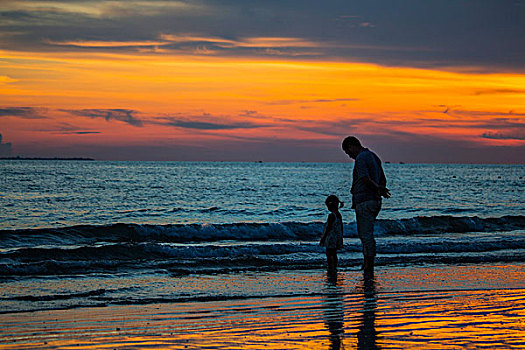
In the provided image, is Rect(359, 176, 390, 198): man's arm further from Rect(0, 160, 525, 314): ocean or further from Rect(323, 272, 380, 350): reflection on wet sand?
Rect(0, 160, 525, 314): ocean

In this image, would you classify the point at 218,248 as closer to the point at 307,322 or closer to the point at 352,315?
the point at 352,315

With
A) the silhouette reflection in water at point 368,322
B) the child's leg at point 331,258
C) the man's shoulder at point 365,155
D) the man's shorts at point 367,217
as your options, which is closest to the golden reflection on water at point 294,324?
the silhouette reflection in water at point 368,322

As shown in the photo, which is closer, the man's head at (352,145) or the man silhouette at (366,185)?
the man silhouette at (366,185)

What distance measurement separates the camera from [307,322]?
641 cm

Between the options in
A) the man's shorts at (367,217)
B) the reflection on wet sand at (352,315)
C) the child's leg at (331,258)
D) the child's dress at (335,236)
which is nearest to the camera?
the reflection on wet sand at (352,315)

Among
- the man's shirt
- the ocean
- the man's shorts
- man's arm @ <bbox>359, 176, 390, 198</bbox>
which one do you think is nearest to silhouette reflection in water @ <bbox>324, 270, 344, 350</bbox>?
the ocean

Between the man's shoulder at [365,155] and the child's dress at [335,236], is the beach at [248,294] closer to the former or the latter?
the child's dress at [335,236]

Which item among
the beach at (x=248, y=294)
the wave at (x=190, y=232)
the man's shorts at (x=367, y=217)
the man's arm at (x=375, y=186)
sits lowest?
the wave at (x=190, y=232)

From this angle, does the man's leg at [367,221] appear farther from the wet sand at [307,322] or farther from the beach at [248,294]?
the wet sand at [307,322]

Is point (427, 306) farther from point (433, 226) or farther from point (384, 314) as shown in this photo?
point (433, 226)

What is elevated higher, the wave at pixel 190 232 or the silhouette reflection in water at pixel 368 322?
the silhouette reflection in water at pixel 368 322

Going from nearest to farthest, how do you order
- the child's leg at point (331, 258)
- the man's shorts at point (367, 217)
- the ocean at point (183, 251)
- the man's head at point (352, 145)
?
the ocean at point (183, 251) < the man's shorts at point (367, 217) < the man's head at point (352, 145) < the child's leg at point (331, 258)

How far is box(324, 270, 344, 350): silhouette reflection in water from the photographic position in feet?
18.5

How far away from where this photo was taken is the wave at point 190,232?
17.3m
